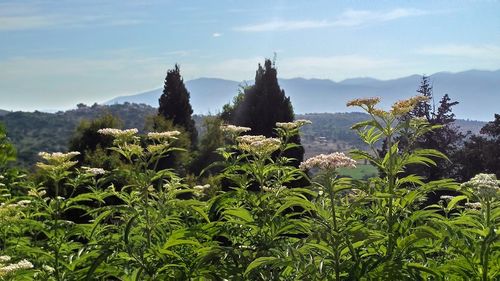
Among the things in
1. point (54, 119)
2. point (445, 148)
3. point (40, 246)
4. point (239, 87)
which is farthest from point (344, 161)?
point (54, 119)

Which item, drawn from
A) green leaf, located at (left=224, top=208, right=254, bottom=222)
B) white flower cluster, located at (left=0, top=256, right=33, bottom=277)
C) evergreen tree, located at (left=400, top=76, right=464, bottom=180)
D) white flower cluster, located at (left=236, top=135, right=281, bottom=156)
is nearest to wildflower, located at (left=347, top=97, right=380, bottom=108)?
white flower cluster, located at (left=236, top=135, right=281, bottom=156)

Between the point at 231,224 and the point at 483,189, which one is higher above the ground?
the point at 483,189

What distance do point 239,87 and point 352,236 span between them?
32.7 m

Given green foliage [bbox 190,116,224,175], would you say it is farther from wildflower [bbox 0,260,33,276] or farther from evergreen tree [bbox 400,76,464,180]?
wildflower [bbox 0,260,33,276]

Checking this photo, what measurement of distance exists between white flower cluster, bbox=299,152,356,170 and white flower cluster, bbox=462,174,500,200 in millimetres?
616

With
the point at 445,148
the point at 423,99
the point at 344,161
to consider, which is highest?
the point at 423,99

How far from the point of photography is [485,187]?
306 centimetres

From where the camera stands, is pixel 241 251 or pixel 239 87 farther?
pixel 239 87

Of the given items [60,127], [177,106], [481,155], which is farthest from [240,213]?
[60,127]

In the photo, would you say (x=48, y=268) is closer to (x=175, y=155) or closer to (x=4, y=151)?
(x=4, y=151)

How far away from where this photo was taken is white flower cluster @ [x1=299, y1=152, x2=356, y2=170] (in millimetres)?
3352

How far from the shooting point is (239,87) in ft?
116

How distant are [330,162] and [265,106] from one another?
23037 millimetres

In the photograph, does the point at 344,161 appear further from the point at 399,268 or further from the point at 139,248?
the point at 139,248
